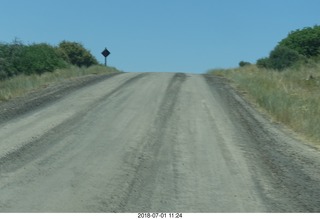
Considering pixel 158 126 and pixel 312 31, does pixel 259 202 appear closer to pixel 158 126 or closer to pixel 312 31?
pixel 158 126

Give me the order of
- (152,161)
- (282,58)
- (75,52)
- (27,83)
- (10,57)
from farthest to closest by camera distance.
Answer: (75,52) < (282,58) < (10,57) < (27,83) < (152,161)

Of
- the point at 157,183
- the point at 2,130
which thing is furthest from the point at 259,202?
the point at 2,130

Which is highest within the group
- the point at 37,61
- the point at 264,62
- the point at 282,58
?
the point at 282,58

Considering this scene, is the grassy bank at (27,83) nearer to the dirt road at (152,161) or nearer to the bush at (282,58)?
the dirt road at (152,161)

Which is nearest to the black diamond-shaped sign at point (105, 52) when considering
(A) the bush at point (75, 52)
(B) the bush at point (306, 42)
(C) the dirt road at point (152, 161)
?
(A) the bush at point (75, 52)

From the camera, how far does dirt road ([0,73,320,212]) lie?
314 inches

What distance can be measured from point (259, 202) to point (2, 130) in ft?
24.4

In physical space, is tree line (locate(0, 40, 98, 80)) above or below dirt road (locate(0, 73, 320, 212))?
above

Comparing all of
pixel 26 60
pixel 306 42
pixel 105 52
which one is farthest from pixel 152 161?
pixel 306 42

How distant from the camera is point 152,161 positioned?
10.3 metres

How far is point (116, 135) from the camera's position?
12711 millimetres
